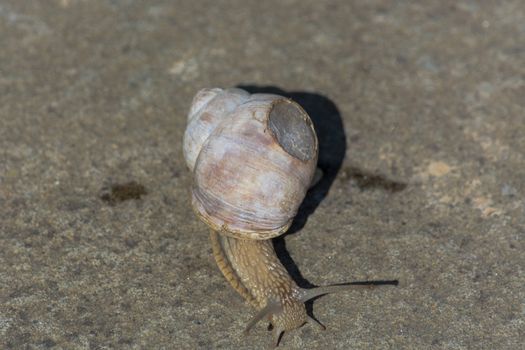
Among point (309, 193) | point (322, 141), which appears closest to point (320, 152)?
point (322, 141)

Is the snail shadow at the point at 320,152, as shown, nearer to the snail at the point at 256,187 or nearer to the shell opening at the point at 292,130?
the snail at the point at 256,187

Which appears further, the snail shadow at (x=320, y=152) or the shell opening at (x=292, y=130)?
the snail shadow at (x=320, y=152)

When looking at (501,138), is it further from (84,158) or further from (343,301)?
(84,158)

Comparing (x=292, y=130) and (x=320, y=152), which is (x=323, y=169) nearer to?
(x=320, y=152)

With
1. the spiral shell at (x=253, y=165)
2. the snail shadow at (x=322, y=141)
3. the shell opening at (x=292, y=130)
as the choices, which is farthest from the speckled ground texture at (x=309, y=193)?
the shell opening at (x=292, y=130)

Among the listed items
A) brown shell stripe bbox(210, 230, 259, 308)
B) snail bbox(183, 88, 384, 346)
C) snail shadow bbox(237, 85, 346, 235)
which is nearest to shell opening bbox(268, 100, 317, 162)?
snail bbox(183, 88, 384, 346)

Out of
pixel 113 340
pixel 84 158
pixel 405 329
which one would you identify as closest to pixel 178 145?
pixel 84 158

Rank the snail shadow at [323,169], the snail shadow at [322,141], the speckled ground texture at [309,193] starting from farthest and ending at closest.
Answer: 1. the snail shadow at [322,141]
2. the snail shadow at [323,169]
3. the speckled ground texture at [309,193]

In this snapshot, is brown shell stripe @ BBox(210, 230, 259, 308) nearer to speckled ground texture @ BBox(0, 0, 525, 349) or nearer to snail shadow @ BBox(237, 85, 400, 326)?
speckled ground texture @ BBox(0, 0, 525, 349)
